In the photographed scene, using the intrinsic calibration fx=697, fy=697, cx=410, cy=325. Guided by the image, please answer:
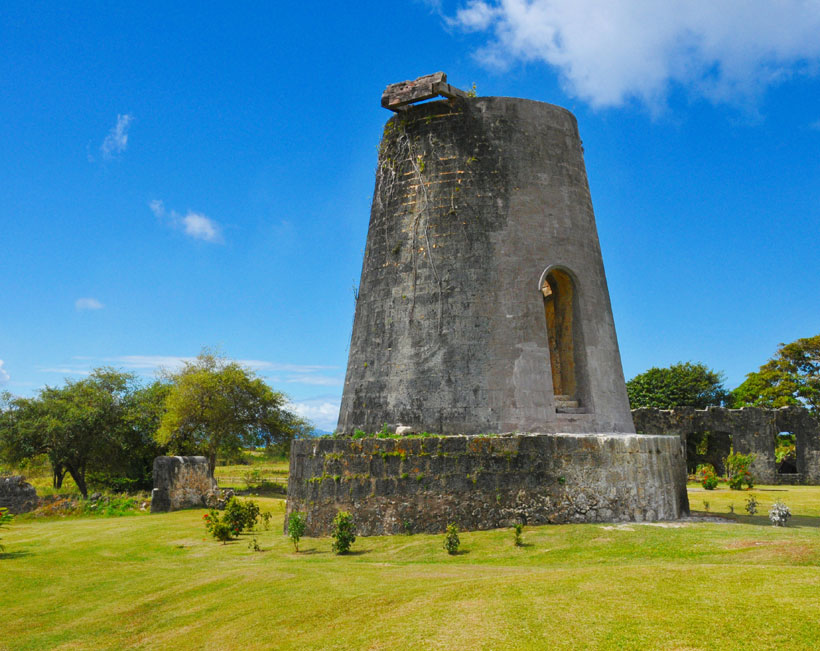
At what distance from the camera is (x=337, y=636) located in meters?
6.64

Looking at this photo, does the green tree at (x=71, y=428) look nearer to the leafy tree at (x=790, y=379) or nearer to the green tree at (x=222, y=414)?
the green tree at (x=222, y=414)

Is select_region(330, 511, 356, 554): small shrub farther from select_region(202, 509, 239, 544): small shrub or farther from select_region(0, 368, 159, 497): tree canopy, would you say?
select_region(0, 368, 159, 497): tree canopy

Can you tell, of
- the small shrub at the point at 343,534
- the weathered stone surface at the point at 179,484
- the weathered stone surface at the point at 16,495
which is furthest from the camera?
the weathered stone surface at the point at 179,484

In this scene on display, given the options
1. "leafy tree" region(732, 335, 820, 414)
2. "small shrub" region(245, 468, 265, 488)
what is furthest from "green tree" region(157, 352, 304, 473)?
"leafy tree" region(732, 335, 820, 414)

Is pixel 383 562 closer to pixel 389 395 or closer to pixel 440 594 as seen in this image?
pixel 440 594

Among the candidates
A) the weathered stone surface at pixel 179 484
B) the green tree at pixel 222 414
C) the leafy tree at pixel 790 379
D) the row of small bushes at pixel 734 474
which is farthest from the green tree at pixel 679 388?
the weathered stone surface at pixel 179 484

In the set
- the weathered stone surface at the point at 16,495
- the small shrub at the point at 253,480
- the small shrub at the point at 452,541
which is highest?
the small shrub at the point at 253,480

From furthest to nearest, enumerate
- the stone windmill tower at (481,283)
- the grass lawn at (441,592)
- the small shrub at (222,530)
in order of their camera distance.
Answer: the small shrub at (222,530) < the stone windmill tower at (481,283) < the grass lawn at (441,592)

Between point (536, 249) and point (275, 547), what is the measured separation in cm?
732

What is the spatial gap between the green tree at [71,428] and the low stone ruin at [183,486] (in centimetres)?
1148

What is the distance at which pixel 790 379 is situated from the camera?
44.6 meters

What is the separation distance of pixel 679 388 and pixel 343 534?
42385mm

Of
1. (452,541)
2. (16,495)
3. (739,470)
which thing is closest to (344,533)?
(452,541)

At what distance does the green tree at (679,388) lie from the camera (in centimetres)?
4825
